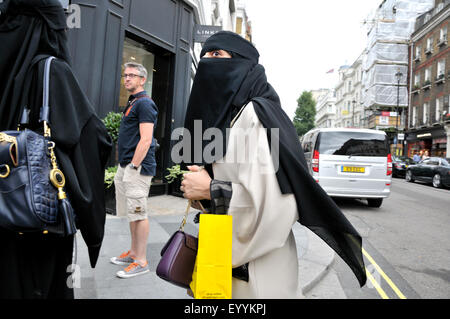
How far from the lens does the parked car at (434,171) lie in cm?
1512

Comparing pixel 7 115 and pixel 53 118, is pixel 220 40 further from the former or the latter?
pixel 7 115

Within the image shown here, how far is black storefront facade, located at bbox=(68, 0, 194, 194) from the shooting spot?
6.44 meters

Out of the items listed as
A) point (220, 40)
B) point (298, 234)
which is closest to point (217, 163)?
point (220, 40)

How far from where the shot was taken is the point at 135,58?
8180mm

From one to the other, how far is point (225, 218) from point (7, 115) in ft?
3.43

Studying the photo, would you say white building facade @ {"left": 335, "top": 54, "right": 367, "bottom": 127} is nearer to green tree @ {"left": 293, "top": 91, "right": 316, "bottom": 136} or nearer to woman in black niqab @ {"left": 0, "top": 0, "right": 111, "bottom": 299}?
green tree @ {"left": 293, "top": 91, "right": 316, "bottom": 136}

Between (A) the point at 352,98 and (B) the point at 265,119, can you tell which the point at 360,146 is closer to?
(B) the point at 265,119

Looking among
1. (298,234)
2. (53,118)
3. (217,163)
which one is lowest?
(298,234)

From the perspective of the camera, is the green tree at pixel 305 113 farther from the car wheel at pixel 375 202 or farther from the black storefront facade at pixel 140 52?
the black storefront facade at pixel 140 52

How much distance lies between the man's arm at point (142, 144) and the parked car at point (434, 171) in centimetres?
1605

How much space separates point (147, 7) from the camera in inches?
306

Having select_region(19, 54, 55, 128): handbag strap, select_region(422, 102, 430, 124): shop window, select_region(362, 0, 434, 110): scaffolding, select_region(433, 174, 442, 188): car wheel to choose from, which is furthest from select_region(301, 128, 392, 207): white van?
select_region(362, 0, 434, 110): scaffolding

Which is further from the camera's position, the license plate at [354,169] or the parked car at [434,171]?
the parked car at [434,171]

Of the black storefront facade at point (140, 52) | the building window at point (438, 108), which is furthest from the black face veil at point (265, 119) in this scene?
the building window at point (438, 108)
